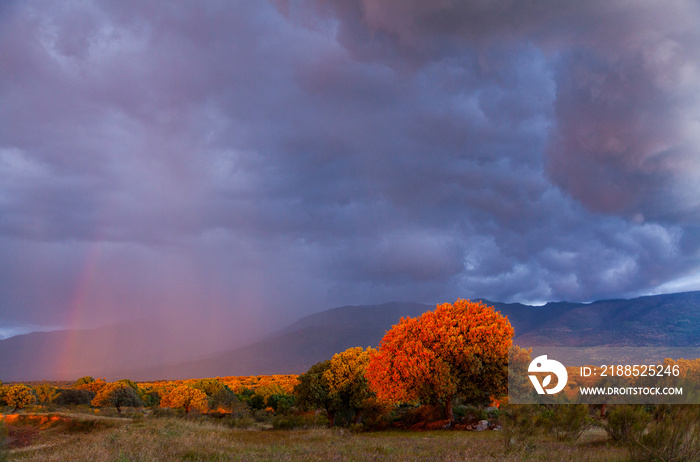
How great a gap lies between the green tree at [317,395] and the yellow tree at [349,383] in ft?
1.43

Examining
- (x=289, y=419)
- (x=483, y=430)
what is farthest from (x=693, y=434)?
(x=289, y=419)

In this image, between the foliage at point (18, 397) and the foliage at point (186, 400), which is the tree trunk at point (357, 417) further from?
the foliage at point (18, 397)

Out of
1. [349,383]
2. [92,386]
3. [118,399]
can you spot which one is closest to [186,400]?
[118,399]

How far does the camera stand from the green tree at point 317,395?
41812 mm

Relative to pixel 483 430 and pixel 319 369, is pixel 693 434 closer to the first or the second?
pixel 483 430

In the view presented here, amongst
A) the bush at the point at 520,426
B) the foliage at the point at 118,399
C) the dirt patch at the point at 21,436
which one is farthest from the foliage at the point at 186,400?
the bush at the point at 520,426

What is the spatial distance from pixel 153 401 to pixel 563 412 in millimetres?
79974

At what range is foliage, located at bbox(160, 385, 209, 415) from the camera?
53.0 metres

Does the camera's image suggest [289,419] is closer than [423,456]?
No

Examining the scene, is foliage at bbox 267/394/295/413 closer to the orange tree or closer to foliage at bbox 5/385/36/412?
foliage at bbox 5/385/36/412

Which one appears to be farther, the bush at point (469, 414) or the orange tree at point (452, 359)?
the bush at point (469, 414)

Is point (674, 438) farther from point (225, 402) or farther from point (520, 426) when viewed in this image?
point (225, 402)

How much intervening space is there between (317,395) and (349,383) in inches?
137

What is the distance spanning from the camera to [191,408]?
5341cm
